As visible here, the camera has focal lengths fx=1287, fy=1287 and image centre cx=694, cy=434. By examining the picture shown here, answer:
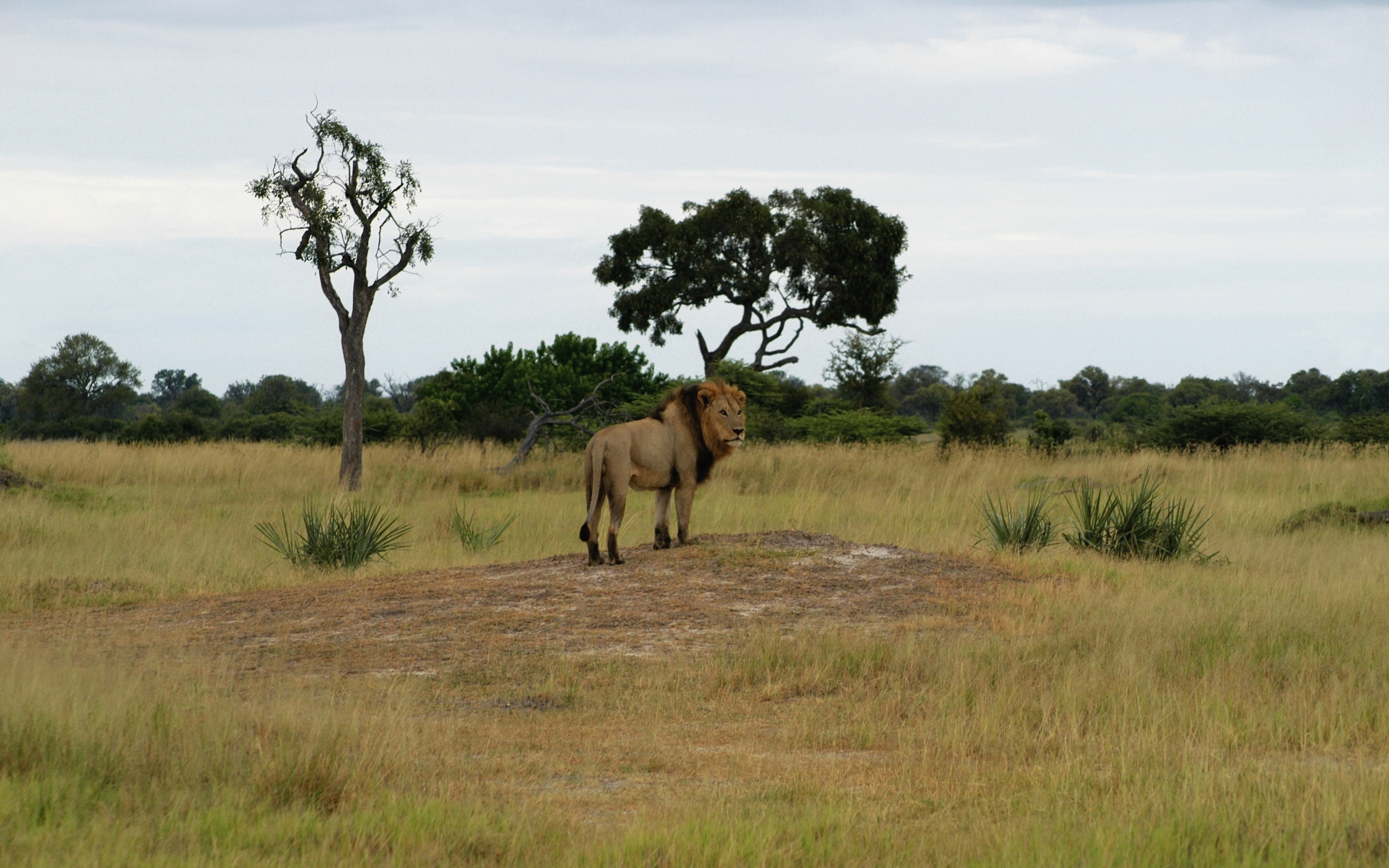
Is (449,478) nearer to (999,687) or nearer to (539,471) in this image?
(539,471)

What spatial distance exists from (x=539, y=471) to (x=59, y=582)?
1156cm

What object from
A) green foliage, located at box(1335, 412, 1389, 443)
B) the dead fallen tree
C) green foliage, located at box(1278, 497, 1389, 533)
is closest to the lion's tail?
green foliage, located at box(1278, 497, 1389, 533)

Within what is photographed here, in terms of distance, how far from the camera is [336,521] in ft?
42.7

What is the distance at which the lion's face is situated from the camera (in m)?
9.68

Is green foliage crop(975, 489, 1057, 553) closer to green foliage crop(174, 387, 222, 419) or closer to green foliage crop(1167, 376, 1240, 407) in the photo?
green foliage crop(1167, 376, 1240, 407)

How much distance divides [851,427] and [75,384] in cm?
3889

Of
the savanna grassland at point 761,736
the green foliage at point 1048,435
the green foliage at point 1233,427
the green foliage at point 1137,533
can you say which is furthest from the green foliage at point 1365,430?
the savanna grassland at point 761,736

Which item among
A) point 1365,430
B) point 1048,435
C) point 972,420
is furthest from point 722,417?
point 1365,430

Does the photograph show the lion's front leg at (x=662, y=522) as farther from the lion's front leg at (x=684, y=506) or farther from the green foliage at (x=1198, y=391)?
the green foliage at (x=1198, y=391)

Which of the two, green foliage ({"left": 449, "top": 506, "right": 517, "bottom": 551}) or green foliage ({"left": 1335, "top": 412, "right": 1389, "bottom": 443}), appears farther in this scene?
green foliage ({"left": 1335, "top": 412, "right": 1389, "bottom": 443})

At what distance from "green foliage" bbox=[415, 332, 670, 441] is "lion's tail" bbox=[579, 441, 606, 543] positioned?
23.2 m

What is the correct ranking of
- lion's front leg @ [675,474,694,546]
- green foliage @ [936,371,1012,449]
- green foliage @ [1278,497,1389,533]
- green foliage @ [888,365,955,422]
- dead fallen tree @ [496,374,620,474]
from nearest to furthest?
lion's front leg @ [675,474,694,546], green foliage @ [1278,497,1389,533], dead fallen tree @ [496,374,620,474], green foliage @ [936,371,1012,449], green foliage @ [888,365,955,422]

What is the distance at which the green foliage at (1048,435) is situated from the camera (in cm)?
2394

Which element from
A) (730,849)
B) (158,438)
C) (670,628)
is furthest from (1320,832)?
(158,438)
